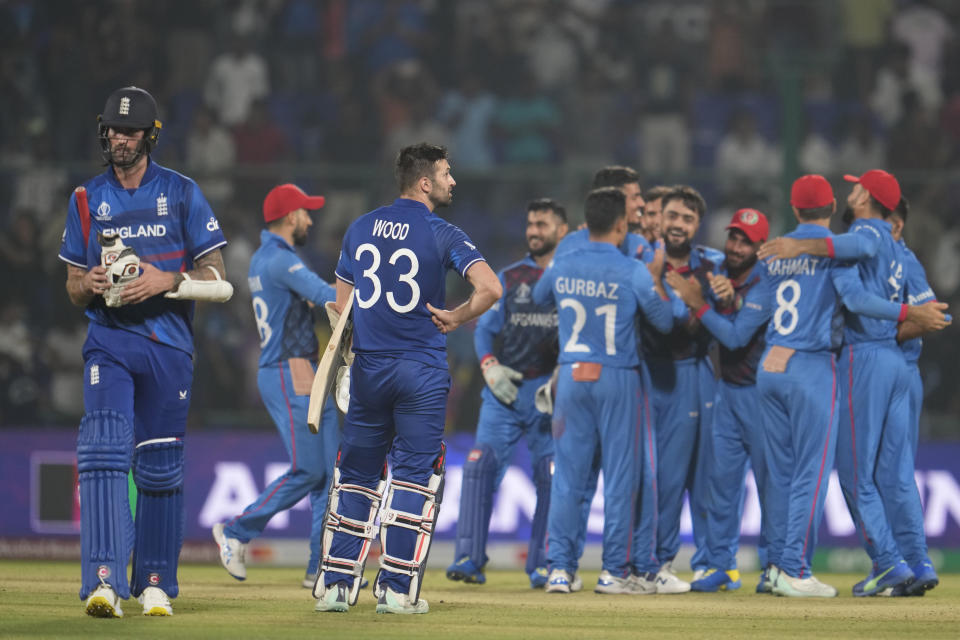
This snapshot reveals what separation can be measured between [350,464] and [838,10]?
518 inches

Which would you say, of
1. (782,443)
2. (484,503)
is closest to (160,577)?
(484,503)

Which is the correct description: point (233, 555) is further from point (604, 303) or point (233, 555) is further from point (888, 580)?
point (888, 580)

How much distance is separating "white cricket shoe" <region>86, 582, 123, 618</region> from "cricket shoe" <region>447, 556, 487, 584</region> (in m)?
3.65

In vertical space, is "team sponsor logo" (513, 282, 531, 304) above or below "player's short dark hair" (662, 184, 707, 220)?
below

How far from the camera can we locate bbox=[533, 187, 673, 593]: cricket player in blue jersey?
9.17m

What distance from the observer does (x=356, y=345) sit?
755 centimetres

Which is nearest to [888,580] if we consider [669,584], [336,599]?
[669,584]

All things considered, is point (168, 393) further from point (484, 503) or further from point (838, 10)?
point (838, 10)

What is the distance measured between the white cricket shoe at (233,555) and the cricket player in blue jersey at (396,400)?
2.32 metres

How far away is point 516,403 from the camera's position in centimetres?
1030

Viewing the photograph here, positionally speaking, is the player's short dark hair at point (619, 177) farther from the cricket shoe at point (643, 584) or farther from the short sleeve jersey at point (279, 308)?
the cricket shoe at point (643, 584)

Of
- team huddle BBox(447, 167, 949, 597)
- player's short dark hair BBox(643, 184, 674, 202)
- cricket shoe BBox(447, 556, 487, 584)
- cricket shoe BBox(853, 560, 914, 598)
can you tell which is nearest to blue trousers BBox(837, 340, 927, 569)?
team huddle BBox(447, 167, 949, 597)

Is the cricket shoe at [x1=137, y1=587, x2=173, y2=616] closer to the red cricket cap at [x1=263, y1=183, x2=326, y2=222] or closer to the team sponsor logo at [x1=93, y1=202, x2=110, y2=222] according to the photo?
the team sponsor logo at [x1=93, y1=202, x2=110, y2=222]

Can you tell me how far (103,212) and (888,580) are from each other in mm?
5686
